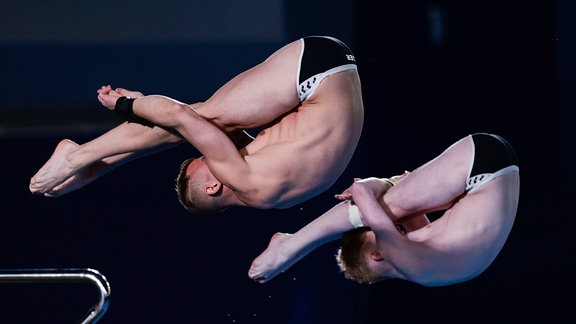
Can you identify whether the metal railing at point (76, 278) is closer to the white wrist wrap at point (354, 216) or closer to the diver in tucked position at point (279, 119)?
the diver in tucked position at point (279, 119)

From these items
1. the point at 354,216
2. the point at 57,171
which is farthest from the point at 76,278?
the point at 354,216

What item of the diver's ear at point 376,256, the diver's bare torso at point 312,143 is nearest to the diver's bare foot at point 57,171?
the diver's bare torso at point 312,143

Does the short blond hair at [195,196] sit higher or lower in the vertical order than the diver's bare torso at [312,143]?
lower

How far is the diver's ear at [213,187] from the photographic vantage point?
3.15 meters

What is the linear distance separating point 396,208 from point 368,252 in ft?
0.67

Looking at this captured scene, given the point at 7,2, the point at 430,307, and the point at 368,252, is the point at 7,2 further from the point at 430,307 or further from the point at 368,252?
the point at 430,307

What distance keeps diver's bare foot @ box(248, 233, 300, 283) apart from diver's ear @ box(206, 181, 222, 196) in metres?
0.29

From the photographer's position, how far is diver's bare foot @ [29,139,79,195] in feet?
10.7

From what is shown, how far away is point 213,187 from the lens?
3158mm

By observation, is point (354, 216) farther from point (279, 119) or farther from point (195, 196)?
point (195, 196)

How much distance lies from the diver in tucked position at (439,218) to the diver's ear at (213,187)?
32 cm

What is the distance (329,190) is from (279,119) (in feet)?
2.69

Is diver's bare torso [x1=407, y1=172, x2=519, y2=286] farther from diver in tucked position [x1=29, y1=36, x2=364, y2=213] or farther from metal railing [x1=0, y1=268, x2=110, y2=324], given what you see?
metal railing [x1=0, y1=268, x2=110, y2=324]

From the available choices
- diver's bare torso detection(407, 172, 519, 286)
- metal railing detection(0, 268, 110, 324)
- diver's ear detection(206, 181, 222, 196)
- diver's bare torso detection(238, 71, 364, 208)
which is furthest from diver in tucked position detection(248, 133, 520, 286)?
metal railing detection(0, 268, 110, 324)
